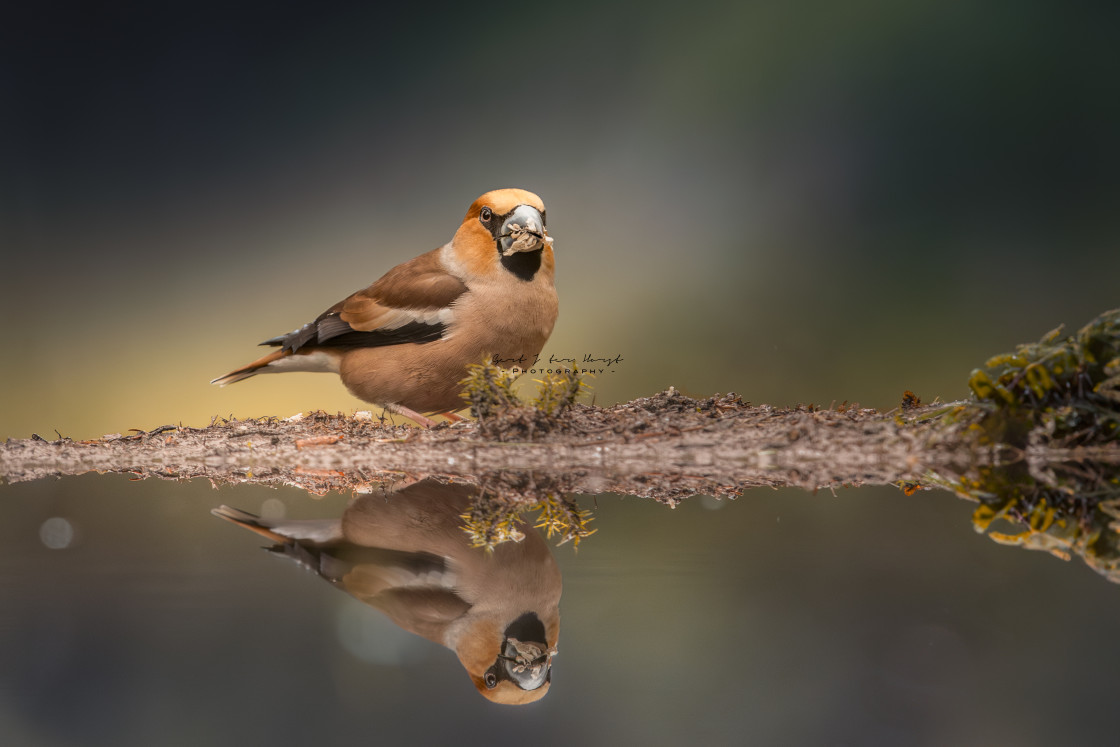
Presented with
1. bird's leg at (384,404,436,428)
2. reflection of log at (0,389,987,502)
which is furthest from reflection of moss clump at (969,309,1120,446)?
bird's leg at (384,404,436,428)

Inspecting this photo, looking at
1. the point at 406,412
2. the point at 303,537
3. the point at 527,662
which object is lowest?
the point at 527,662

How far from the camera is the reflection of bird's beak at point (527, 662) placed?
1.62m

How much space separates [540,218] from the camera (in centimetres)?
459

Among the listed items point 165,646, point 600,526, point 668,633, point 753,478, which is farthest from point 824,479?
point 165,646

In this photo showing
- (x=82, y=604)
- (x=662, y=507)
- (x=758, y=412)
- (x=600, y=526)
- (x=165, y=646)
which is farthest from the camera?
(x=758, y=412)

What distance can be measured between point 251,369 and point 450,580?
3809 millimetres

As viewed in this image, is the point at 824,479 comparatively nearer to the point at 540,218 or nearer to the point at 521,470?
the point at 521,470

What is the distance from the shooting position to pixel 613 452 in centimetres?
372

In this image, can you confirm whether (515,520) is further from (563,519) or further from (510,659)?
(510,659)

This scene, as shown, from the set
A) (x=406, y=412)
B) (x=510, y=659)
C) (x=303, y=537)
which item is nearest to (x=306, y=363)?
(x=406, y=412)

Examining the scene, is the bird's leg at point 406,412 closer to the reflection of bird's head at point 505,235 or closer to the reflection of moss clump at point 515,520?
the reflection of bird's head at point 505,235

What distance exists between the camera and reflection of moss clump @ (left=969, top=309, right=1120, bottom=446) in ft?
10.8

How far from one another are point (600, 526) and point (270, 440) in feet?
8.91

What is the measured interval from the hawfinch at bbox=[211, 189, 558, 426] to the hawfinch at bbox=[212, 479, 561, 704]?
180 centimetres
